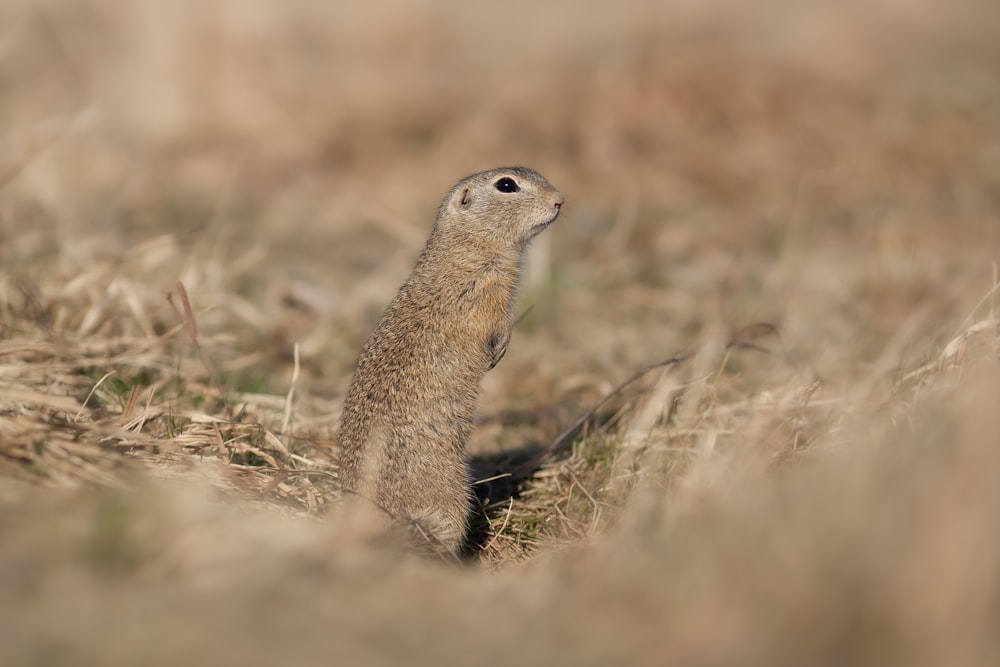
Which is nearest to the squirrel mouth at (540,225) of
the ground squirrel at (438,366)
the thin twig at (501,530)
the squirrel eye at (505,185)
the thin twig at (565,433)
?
the ground squirrel at (438,366)

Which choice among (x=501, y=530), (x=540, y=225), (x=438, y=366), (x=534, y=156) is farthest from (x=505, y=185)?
(x=534, y=156)

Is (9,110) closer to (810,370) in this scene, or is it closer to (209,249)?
(209,249)

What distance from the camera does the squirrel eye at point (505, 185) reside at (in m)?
5.16

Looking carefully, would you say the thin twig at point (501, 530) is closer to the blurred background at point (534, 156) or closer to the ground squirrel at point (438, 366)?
the ground squirrel at point (438, 366)

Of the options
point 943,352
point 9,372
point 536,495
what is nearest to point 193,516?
point 9,372

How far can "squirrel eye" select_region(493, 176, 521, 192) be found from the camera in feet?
16.9

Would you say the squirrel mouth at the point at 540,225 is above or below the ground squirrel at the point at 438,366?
above

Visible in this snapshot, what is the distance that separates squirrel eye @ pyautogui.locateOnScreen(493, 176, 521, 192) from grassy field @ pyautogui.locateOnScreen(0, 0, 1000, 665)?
108 cm

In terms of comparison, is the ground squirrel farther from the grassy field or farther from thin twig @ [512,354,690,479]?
thin twig @ [512,354,690,479]

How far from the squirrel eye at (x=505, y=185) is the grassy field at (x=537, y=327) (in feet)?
3.54

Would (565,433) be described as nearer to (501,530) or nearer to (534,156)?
(501,530)

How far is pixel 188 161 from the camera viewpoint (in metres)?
10.7

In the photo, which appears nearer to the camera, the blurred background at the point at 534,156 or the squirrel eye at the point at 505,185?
the squirrel eye at the point at 505,185

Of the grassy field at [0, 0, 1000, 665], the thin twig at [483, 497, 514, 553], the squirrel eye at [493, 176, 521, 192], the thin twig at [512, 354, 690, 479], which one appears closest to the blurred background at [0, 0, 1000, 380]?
the grassy field at [0, 0, 1000, 665]
